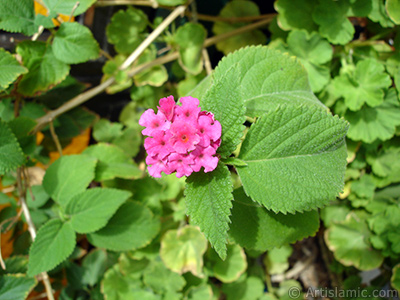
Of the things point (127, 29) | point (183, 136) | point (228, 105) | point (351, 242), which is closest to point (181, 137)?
point (183, 136)

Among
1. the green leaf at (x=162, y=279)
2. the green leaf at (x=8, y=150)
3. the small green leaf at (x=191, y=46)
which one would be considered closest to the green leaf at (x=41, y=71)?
the green leaf at (x=8, y=150)

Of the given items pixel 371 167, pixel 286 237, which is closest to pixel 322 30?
pixel 371 167

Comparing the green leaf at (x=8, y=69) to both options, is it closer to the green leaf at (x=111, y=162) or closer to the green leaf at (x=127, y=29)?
the green leaf at (x=111, y=162)

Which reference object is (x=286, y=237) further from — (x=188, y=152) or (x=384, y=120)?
(x=384, y=120)

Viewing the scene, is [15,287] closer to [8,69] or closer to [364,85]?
[8,69]

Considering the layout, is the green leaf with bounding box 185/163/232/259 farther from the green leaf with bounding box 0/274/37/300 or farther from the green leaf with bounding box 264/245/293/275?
the green leaf with bounding box 264/245/293/275
